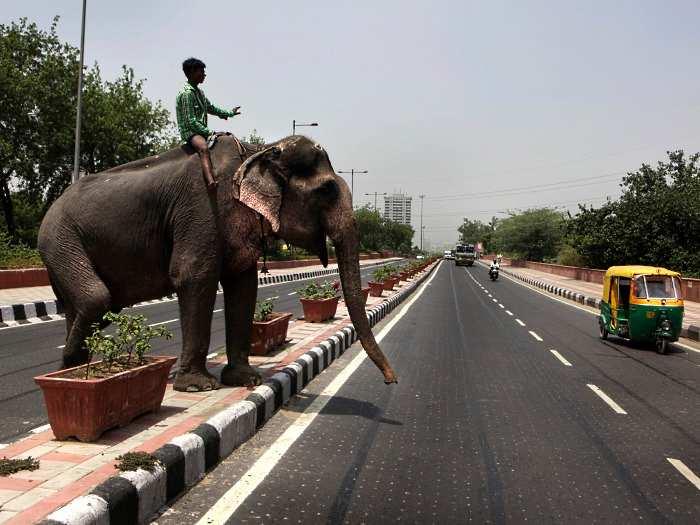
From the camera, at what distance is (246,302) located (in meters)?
7.12

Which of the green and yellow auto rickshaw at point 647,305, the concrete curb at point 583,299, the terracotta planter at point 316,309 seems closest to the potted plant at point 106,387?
the terracotta planter at point 316,309

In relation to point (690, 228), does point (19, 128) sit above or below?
above

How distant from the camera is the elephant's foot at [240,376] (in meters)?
6.86

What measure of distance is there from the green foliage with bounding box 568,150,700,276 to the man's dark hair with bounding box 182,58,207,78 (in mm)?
31982

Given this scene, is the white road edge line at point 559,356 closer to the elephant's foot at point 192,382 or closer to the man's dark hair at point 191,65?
the elephant's foot at point 192,382

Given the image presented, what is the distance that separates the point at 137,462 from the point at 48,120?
3300cm

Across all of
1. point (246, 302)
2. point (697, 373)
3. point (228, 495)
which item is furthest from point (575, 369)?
point (228, 495)

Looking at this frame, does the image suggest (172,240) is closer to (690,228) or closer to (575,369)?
(575,369)

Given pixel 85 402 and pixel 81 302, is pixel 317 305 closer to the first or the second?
pixel 81 302

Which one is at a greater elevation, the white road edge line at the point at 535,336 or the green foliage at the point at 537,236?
the green foliage at the point at 537,236

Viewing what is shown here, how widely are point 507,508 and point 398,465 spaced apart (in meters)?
1.05

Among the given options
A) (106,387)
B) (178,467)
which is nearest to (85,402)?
(106,387)

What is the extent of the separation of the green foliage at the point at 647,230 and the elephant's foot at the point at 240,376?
31.4m

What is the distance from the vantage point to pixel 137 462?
150 inches
